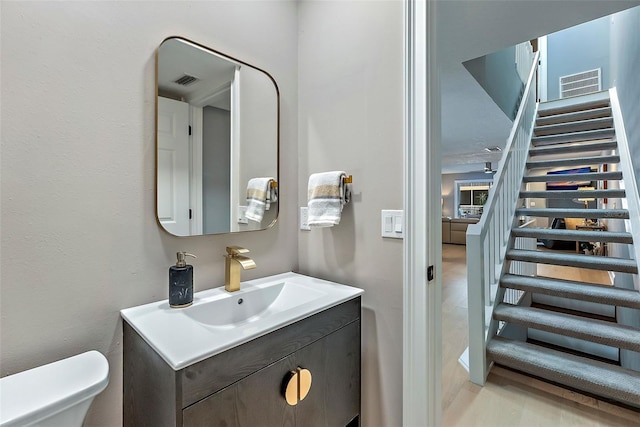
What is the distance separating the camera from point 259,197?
137 centimetres

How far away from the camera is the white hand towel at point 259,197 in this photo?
1340 mm

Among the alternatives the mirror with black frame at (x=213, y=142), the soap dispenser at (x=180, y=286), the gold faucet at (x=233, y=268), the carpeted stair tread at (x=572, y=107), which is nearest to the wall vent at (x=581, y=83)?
the carpeted stair tread at (x=572, y=107)

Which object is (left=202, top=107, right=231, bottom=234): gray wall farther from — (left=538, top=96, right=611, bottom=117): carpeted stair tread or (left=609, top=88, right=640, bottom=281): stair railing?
(left=538, top=96, right=611, bottom=117): carpeted stair tread

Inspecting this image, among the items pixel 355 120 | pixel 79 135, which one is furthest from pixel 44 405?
pixel 355 120

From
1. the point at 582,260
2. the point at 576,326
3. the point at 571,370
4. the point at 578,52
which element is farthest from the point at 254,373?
the point at 578,52

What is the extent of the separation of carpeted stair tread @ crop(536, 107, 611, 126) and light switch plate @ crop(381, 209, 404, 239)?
431 cm

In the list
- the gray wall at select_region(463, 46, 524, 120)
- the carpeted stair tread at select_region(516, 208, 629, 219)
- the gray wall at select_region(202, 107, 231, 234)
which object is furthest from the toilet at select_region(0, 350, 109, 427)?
the carpeted stair tread at select_region(516, 208, 629, 219)

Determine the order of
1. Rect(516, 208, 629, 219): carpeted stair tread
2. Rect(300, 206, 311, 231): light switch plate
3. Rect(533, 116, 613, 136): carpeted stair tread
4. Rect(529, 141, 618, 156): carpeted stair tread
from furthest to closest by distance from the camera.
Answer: Rect(533, 116, 613, 136): carpeted stair tread
Rect(529, 141, 618, 156): carpeted stair tread
Rect(516, 208, 629, 219): carpeted stair tread
Rect(300, 206, 311, 231): light switch plate

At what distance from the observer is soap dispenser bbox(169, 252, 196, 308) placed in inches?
38.7

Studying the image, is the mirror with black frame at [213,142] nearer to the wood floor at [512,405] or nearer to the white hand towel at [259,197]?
the white hand towel at [259,197]

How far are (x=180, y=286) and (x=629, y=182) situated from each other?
140 inches

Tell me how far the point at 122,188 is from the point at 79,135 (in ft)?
0.62

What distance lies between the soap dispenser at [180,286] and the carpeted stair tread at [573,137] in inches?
184

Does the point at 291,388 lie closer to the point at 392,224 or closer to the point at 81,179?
the point at 392,224
